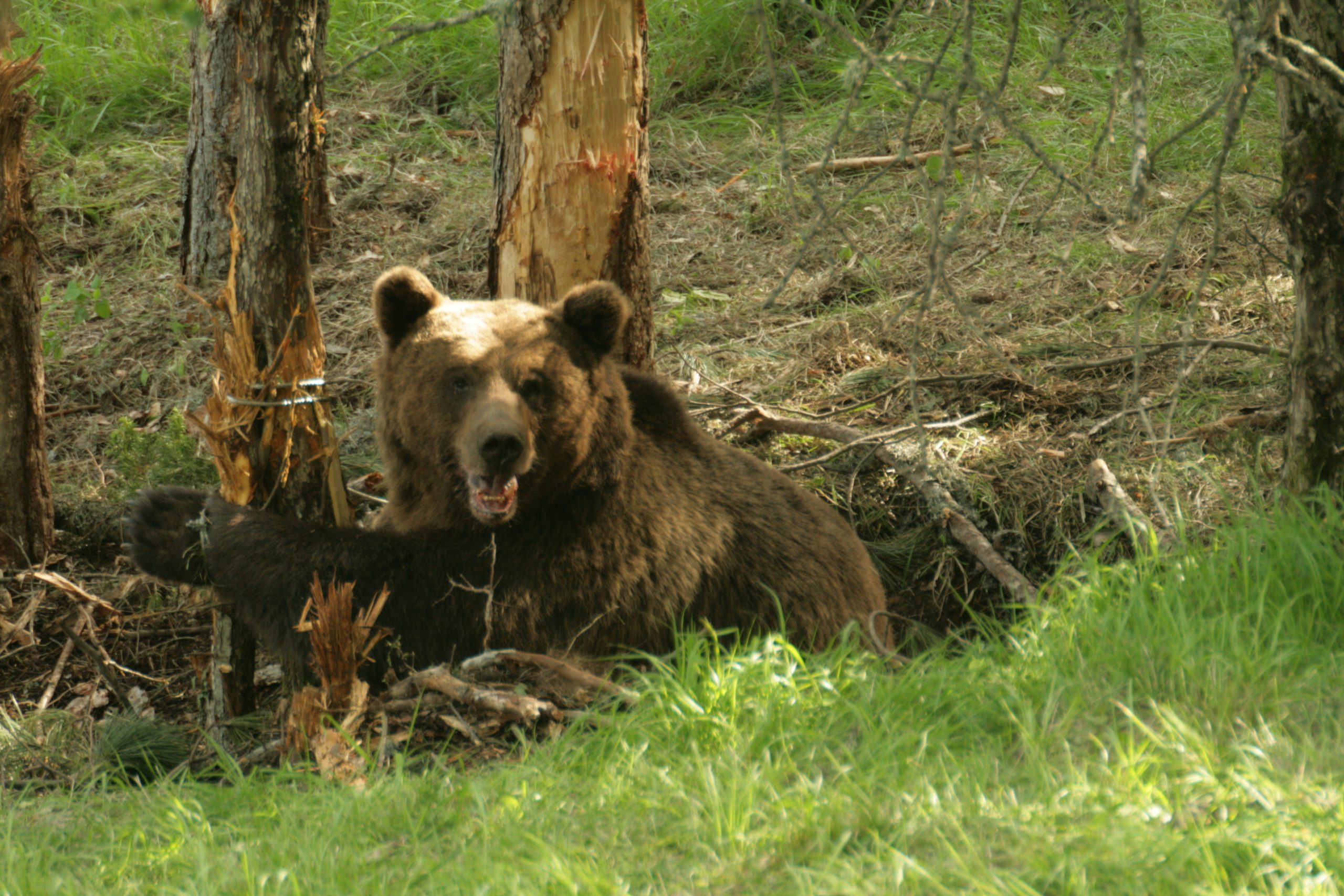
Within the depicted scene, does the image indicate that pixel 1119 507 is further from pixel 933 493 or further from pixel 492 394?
pixel 492 394

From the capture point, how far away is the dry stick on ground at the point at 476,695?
3154 millimetres

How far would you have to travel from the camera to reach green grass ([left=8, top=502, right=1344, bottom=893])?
6.38 ft

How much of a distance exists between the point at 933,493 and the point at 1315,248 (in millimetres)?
1907

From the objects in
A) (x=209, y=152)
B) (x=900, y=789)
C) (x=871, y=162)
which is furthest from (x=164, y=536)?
(x=871, y=162)

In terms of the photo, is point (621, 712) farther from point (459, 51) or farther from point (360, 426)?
point (459, 51)

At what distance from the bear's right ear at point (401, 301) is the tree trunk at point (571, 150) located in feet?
2.74

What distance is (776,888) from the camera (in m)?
1.97

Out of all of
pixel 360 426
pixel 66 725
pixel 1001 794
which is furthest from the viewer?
pixel 360 426

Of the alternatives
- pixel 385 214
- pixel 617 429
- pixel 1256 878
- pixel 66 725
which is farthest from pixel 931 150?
pixel 1256 878

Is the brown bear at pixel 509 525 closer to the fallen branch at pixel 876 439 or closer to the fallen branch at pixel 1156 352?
the fallen branch at pixel 876 439

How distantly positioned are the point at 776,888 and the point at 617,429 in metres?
2.15

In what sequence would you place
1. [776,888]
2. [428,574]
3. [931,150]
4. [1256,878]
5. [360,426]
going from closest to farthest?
[1256,878] → [776,888] → [428,574] → [360,426] → [931,150]

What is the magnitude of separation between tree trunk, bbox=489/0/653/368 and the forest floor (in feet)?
2.51

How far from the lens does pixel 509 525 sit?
383 cm
